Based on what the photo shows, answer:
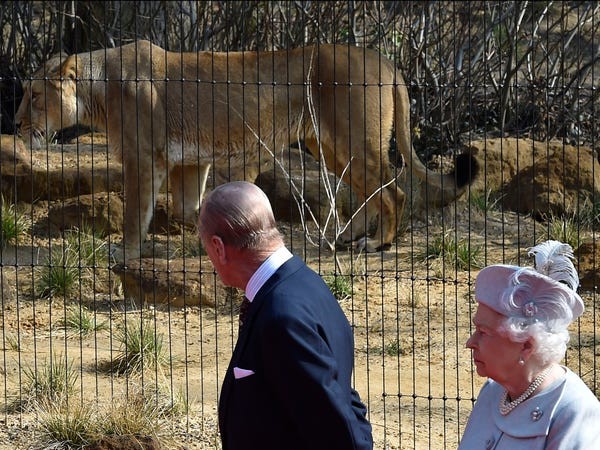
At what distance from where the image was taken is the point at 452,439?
22.4 feet

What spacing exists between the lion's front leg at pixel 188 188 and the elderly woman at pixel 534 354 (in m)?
8.03

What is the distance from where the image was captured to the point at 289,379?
3670 mm

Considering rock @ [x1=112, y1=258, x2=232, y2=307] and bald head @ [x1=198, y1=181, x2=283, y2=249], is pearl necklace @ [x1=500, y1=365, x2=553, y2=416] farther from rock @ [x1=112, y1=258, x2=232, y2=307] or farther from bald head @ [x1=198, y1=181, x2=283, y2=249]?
rock @ [x1=112, y1=258, x2=232, y2=307]

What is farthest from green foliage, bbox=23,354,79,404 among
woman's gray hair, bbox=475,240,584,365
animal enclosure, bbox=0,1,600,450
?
woman's gray hair, bbox=475,240,584,365

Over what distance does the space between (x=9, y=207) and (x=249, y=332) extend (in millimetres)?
8436

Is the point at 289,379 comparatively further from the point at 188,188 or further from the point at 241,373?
the point at 188,188

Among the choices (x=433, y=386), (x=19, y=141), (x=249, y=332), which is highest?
(x=249, y=332)

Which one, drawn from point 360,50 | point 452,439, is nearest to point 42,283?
point 360,50

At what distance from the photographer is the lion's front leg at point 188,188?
37.6 ft

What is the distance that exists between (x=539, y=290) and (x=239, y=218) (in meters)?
0.98

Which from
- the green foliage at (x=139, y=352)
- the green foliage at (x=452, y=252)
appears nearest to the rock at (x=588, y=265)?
the green foliage at (x=452, y=252)

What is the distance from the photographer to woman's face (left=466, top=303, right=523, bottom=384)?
346cm

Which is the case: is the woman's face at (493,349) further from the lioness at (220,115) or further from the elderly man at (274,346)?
the lioness at (220,115)

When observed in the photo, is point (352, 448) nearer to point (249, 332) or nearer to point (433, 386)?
point (249, 332)
